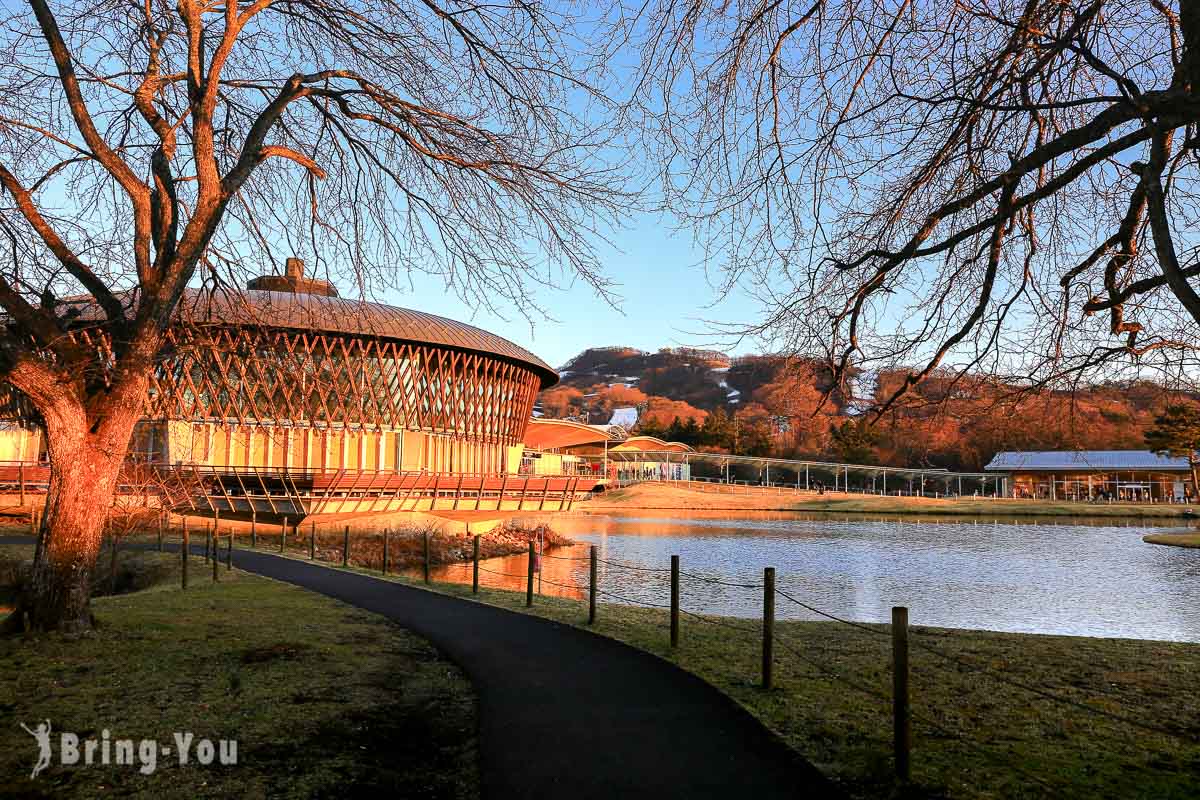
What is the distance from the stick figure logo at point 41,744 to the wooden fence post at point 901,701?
4966 millimetres

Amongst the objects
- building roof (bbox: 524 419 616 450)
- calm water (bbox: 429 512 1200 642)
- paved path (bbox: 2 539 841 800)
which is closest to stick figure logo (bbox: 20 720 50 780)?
paved path (bbox: 2 539 841 800)

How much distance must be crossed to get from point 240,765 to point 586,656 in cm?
385

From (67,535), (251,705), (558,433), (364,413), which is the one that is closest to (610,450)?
(558,433)

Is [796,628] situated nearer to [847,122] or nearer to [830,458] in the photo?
[847,122]

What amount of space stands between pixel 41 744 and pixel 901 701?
532 cm

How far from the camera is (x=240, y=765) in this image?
4.79 meters

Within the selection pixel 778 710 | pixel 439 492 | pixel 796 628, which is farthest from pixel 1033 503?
pixel 778 710

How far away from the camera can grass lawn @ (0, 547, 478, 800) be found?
455 centimetres

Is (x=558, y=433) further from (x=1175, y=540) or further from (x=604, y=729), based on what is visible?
(x=604, y=729)

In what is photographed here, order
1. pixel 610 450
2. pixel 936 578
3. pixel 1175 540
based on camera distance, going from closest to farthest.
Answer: pixel 936 578 → pixel 1175 540 → pixel 610 450

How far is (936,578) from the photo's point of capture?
2175 cm

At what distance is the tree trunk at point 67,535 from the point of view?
313 inches

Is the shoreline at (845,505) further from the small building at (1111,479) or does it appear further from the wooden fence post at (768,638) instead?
the wooden fence post at (768,638)

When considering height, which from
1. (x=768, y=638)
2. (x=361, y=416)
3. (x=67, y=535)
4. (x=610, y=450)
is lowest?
(x=768, y=638)
